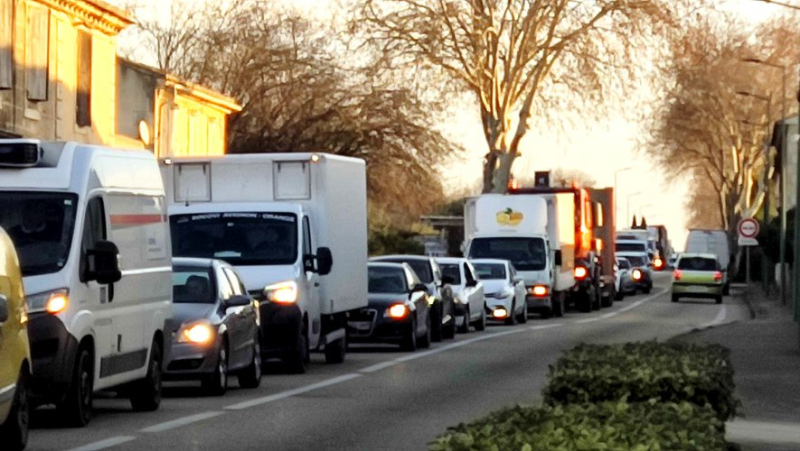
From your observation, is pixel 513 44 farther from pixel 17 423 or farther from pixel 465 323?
pixel 17 423

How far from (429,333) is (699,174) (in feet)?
283

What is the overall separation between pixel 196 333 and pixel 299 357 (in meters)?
4.35

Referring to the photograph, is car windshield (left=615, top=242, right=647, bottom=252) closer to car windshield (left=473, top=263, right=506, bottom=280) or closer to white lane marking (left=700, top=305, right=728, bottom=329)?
white lane marking (left=700, top=305, right=728, bottom=329)

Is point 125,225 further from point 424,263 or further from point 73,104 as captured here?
point 73,104

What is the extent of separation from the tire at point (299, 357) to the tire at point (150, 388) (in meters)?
5.47

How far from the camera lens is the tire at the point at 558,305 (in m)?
50.1

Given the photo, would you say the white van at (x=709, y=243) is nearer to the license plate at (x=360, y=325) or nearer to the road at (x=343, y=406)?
the road at (x=343, y=406)

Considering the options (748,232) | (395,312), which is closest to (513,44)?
(748,232)

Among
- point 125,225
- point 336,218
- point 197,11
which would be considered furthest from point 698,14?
point 125,225

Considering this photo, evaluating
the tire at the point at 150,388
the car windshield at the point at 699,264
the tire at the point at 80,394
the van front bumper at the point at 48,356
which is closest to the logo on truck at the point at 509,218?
the car windshield at the point at 699,264

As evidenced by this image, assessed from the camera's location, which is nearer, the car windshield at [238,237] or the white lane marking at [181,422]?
the white lane marking at [181,422]

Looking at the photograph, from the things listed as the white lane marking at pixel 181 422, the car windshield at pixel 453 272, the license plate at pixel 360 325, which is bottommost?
the white lane marking at pixel 181 422

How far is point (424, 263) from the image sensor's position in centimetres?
3534

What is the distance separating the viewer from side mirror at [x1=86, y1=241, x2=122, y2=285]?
15.4 metres
